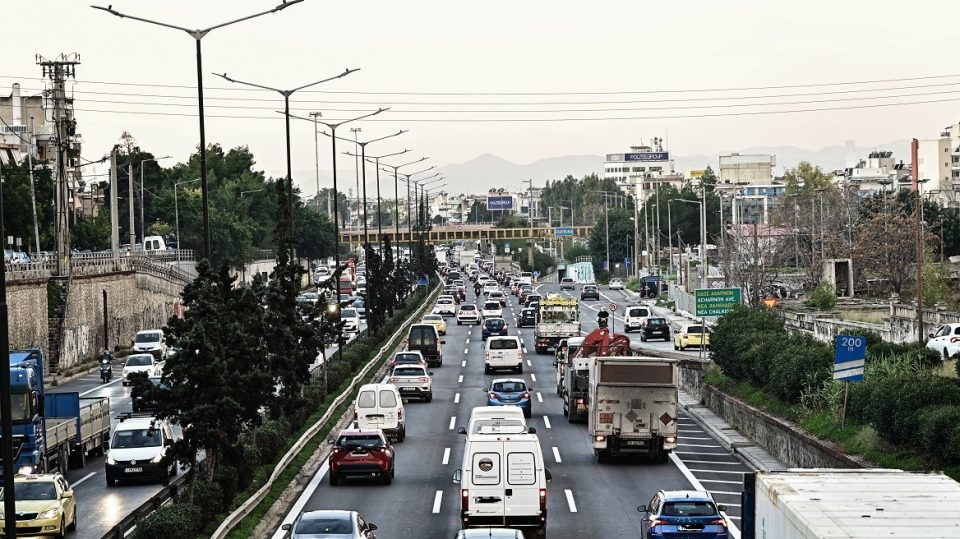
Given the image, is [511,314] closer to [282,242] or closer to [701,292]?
[701,292]

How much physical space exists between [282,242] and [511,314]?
64.1 meters

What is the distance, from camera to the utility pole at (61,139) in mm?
66750

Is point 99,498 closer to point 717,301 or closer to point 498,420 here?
point 498,420

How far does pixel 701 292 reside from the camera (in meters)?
59.6

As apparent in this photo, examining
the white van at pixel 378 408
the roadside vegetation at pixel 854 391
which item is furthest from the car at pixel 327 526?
the white van at pixel 378 408

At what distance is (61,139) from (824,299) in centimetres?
3657

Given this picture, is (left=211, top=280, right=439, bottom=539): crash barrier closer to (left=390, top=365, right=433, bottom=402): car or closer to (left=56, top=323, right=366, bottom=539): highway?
(left=390, top=365, right=433, bottom=402): car

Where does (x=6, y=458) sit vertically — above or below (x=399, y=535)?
above

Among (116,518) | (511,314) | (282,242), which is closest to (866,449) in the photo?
(116,518)

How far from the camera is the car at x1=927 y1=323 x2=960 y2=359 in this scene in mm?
46219

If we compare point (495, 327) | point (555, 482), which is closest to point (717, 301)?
point (495, 327)

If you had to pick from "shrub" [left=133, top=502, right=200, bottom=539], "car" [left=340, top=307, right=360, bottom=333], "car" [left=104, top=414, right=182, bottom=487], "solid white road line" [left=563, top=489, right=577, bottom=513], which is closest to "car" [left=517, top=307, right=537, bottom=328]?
"car" [left=340, top=307, right=360, bottom=333]

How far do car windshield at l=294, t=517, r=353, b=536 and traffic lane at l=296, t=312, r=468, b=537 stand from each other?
507 cm

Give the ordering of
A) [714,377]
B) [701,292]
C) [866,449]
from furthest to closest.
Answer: [701,292], [714,377], [866,449]
